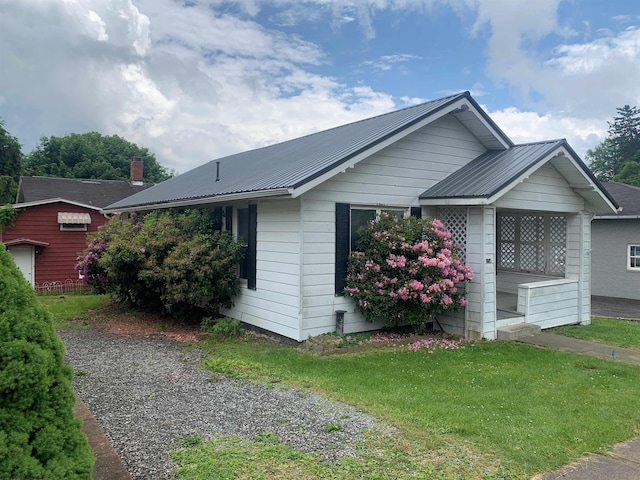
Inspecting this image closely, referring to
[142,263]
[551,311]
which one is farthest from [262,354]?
[551,311]

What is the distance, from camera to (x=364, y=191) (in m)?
9.02

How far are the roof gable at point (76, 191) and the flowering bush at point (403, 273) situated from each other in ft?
54.2

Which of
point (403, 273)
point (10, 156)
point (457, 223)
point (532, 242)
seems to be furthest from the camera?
point (10, 156)

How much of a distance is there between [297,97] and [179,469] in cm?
1591

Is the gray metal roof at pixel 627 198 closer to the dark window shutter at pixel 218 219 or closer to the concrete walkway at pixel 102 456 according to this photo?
the dark window shutter at pixel 218 219

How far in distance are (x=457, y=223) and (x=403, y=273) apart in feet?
6.16

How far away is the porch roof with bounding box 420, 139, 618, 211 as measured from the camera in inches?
345

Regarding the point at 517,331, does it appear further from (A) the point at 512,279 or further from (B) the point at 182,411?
(B) the point at 182,411

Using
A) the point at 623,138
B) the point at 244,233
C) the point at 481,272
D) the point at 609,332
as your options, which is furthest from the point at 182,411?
the point at 623,138

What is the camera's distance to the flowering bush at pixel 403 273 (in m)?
8.48

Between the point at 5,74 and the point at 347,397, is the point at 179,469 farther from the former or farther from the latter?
the point at 5,74

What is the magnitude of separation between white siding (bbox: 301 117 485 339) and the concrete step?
240 cm

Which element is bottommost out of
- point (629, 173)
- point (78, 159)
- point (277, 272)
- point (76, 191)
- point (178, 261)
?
point (277, 272)

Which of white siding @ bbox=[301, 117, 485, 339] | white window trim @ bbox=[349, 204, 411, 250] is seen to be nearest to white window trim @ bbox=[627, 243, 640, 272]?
white siding @ bbox=[301, 117, 485, 339]
